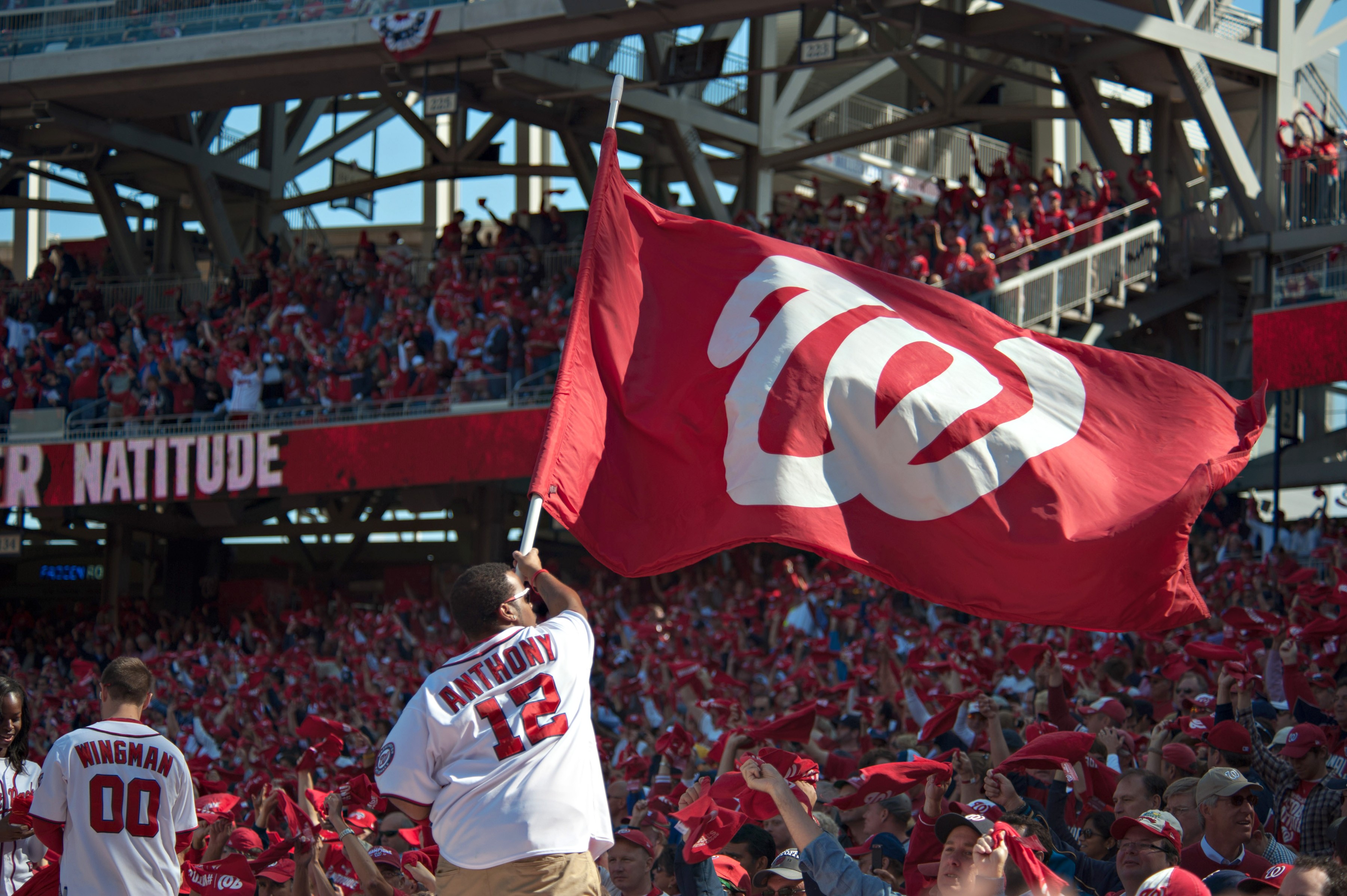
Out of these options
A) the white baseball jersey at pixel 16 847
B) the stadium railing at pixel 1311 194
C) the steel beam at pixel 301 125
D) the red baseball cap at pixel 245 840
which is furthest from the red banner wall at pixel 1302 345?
the steel beam at pixel 301 125

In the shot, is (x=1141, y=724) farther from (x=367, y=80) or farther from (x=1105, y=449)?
(x=367, y=80)

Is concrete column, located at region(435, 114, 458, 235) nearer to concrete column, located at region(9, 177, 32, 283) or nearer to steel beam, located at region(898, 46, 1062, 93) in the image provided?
concrete column, located at region(9, 177, 32, 283)

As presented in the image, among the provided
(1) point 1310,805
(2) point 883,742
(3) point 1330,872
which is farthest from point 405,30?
(3) point 1330,872

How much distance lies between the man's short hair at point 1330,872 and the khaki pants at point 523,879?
181cm

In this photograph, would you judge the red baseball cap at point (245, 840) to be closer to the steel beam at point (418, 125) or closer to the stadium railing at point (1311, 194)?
the stadium railing at point (1311, 194)

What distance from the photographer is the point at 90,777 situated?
538 centimetres

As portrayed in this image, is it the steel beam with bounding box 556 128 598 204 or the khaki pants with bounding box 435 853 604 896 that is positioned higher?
the steel beam with bounding box 556 128 598 204

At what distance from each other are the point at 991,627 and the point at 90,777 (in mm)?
9129

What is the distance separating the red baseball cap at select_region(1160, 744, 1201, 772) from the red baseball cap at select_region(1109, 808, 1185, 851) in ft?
4.48

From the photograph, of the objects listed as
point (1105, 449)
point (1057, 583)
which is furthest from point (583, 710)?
point (1105, 449)

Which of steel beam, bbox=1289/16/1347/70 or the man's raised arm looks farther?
steel beam, bbox=1289/16/1347/70

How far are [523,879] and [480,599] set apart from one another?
0.78 m

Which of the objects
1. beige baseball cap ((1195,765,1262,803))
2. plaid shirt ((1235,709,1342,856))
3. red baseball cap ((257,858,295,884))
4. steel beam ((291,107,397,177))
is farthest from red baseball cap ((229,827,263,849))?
steel beam ((291,107,397,177))

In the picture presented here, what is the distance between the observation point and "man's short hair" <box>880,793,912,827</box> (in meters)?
6.73
